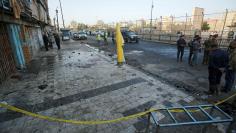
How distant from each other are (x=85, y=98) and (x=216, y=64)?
14.9ft

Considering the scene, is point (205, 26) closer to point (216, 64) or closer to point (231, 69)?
point (231, 69)

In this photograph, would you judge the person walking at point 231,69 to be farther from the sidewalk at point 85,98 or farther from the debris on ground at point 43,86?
the debris on ground at point 43,86

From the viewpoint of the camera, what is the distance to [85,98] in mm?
4816

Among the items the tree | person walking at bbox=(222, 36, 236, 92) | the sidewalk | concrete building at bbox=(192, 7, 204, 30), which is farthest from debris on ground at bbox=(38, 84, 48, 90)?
concrete building at bbox=(192, 7, 204, 30)

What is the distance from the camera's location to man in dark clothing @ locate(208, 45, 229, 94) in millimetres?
4551

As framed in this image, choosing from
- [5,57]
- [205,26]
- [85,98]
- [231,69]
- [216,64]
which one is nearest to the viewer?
[216,64]

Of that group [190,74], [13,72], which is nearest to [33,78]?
[13,72]

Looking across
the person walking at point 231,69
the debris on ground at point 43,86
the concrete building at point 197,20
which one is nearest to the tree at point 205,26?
the concrete building at point 197,20

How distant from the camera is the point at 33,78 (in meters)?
6.87

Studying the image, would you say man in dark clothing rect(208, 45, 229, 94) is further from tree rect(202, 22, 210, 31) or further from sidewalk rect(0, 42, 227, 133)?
tree rect(202, 22, 210, 31)

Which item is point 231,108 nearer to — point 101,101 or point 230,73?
point 230,73

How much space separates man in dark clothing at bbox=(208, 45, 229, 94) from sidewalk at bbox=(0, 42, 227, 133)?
3.39 ft

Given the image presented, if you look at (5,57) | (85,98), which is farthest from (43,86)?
(5,57)

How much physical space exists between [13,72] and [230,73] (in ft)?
32.5
